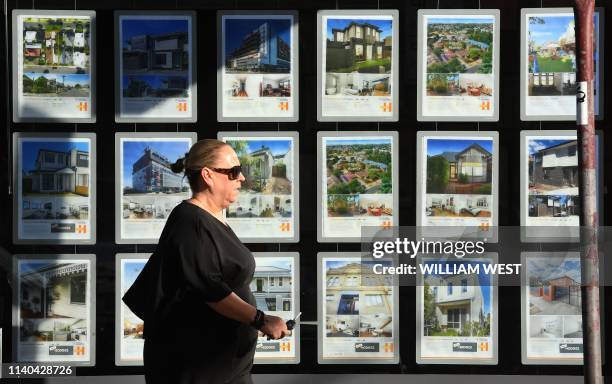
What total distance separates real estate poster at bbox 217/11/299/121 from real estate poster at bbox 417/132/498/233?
950 mm

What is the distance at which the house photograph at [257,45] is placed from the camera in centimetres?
582

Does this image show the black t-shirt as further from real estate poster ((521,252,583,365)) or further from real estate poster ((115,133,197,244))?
real estate poster ((521,252,583,365))

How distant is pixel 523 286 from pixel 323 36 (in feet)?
6.93

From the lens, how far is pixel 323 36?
19.1 feet

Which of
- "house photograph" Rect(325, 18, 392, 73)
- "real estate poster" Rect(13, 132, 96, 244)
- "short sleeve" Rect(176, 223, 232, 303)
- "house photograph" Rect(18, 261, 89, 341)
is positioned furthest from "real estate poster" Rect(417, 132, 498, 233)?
"short sleeve" Rect(176, 223, 232, 303)

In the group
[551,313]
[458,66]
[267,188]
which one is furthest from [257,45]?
[551,313]

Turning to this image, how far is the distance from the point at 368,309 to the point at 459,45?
1.84 meters

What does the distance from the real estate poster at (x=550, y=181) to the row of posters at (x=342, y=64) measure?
0.53 ft

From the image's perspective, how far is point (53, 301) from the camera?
5.90m

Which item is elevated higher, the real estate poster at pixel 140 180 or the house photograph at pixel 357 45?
the house photograph at pixel 357 45

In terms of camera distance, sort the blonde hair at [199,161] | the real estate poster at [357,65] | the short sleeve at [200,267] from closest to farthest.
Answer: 1. the short sleeve at [200,267]
2. the blonde hair at [199,161]
3. the real estate poster at [357,65]

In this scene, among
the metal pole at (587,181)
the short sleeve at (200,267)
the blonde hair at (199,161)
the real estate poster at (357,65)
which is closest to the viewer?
the short sleeve at (200,267)

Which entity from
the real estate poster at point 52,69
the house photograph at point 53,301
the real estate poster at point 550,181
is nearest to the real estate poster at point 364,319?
the real estate poster at point 550,181

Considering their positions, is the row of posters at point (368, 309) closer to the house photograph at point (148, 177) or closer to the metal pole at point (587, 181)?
the house photograph at point (148, 177)
